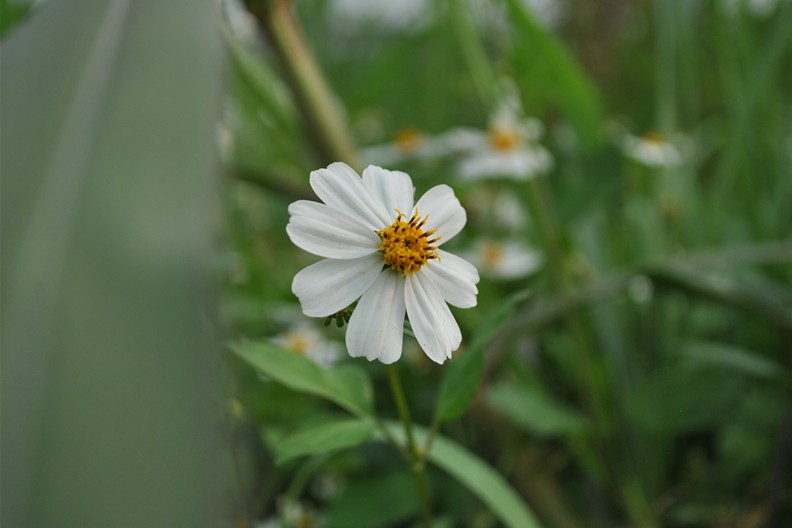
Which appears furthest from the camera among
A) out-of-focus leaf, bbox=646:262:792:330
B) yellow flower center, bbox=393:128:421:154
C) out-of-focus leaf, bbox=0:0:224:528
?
yellow flower center, bbox=393:128:421:154

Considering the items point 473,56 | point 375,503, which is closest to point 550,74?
point 473,56

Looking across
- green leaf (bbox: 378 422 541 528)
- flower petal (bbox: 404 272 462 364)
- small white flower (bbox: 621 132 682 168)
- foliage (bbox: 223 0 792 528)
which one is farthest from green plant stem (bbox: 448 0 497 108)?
flower petal (bbox: 404 272 462 364)

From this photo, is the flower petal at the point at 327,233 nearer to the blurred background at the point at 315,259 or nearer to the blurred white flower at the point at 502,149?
the blurred background at the point at 315,259

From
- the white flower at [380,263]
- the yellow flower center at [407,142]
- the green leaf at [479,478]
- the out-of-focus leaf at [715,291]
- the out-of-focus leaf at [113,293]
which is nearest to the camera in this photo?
the out-of-focus leaf at [113,293]

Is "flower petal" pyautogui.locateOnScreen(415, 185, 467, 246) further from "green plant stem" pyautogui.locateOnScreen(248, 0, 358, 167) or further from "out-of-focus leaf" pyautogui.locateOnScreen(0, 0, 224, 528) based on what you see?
"green plant stem" pyautogui.locateOnScreen(248, 0, 358, 167)

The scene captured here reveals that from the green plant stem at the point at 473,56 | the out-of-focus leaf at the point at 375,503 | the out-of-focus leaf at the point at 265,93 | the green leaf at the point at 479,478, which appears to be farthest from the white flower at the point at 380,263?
the green plant stem at the point at 473,56

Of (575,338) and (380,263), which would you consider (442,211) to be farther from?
(575,338)

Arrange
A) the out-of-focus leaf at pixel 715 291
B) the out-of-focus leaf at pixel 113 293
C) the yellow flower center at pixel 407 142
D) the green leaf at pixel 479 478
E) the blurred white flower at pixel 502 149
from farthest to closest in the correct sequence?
the yellow flower center at pixel 407 142 < the blurred white flower at pixel 502 149 < the out-of-focus leaf at pixel 715 291 < the green leaf at pixel 479 478 < the out-of-focus leaf at pixel 113 293
